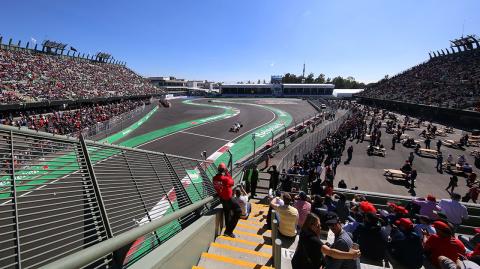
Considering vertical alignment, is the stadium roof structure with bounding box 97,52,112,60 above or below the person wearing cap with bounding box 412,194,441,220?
above

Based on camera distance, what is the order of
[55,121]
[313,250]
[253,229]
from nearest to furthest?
1. [313,250]
2. [253,229]
3. [55,121]

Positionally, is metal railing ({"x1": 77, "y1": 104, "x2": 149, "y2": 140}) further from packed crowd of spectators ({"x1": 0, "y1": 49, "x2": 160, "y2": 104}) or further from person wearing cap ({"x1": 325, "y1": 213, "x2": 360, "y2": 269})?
person wearing cap ({"x1": 325, "y1": 213, "x2": 360, "y2": 269})

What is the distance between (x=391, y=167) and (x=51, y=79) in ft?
162

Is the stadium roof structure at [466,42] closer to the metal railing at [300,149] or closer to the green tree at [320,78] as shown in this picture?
the metal railing at [300,149]

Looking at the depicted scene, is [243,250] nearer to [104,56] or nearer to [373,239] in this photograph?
[373,239]

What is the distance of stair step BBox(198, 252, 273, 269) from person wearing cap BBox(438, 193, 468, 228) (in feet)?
21.4

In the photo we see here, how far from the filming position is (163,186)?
491cm

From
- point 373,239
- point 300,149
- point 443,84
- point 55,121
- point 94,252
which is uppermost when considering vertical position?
point 443,84

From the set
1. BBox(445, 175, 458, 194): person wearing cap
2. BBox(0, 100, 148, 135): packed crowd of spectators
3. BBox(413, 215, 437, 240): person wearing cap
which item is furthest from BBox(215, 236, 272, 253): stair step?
BBox(0, 100, 148, 135): packed crowd of spectators

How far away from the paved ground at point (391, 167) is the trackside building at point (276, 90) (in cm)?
7141

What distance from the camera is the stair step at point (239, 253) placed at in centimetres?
500

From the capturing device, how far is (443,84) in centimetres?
4978

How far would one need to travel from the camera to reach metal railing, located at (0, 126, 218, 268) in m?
2.52

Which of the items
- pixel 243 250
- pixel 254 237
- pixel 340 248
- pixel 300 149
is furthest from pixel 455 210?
pixel 300 149
